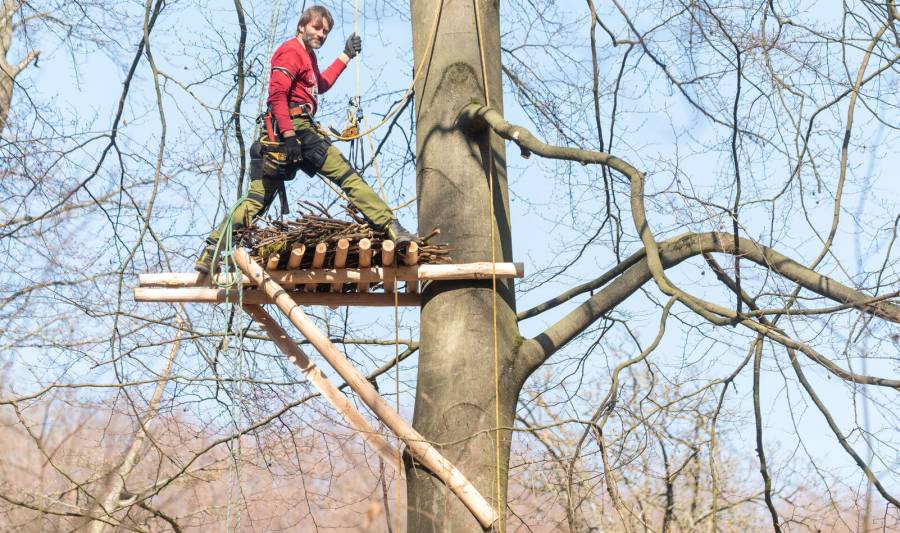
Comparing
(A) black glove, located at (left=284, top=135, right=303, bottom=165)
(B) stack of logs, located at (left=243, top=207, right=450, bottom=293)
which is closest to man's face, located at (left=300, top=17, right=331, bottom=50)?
(A) black glove, located at (left=284, top=135, right=303, bottom=165)

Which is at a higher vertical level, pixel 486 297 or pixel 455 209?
pixel 455 209

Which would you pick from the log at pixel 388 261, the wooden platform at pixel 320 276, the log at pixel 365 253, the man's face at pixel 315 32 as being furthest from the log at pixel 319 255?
the man's face at pixel 315 32

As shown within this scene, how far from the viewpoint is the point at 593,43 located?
7059 mm

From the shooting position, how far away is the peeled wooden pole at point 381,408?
4.79 metres

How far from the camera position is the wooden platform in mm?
5074

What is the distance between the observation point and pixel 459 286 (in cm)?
528

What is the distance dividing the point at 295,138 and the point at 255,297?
836mm

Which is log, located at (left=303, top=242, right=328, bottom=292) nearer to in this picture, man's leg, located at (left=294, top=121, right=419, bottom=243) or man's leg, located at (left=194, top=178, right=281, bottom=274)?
man's leg, located at (left=294, top=121, right=419, bottom=243)

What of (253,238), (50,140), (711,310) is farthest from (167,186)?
(711,310)

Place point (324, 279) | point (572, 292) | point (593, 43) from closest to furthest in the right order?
point (324, 279) → point (572, 292) → point (593, 43)

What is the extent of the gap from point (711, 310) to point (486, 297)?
1085mm

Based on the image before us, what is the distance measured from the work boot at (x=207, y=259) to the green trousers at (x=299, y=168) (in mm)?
67

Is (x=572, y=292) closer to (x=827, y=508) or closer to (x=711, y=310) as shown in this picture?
(x=711, y=310)

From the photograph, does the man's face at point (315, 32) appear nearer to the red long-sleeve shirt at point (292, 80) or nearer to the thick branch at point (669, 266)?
the red long-sleeve shirt at point (292, 80)
